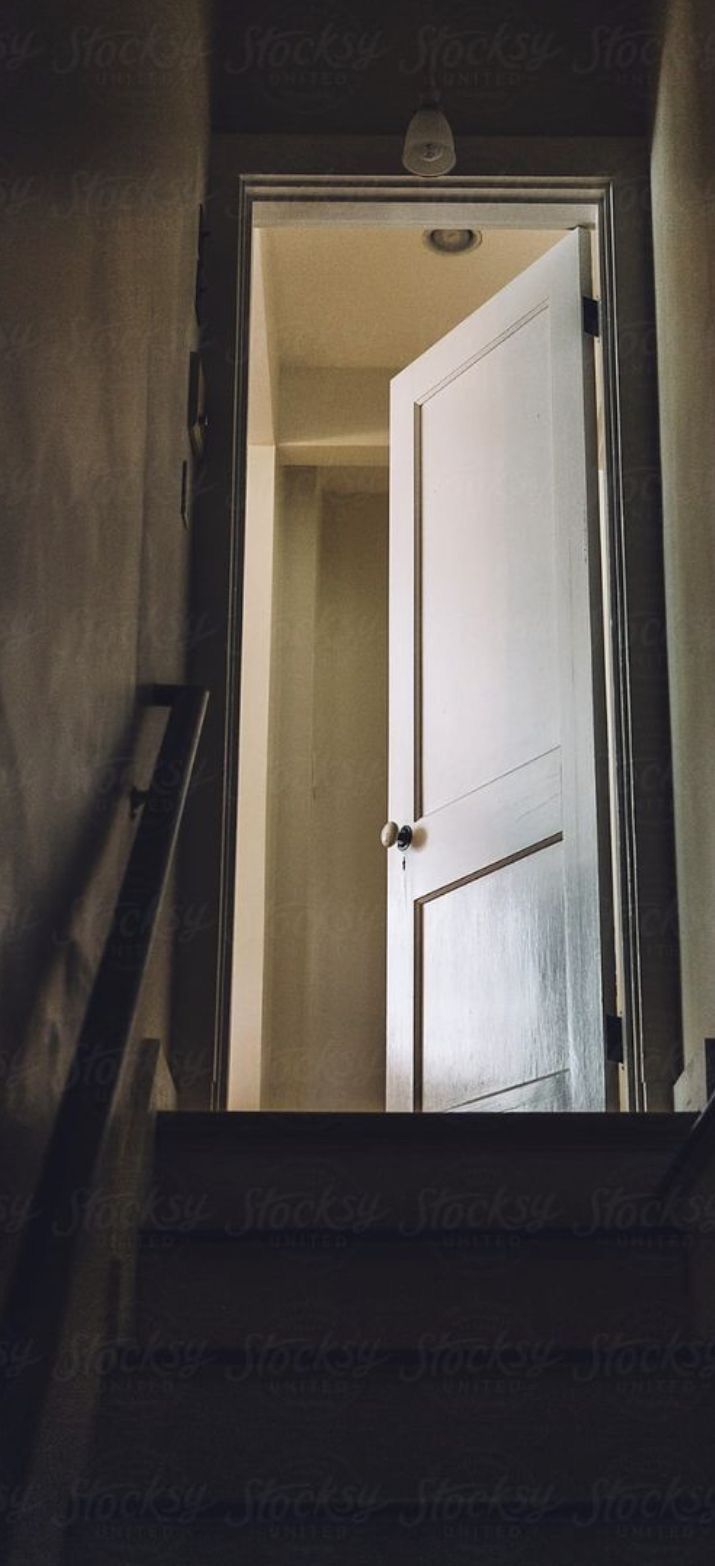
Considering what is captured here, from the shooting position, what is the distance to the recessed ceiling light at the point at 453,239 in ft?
18.8

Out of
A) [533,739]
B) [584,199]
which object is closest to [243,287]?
[584,199]

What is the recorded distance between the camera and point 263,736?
19.9ft

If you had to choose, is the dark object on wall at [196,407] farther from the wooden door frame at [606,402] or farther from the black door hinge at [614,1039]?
the black door hinge at [614,1039]

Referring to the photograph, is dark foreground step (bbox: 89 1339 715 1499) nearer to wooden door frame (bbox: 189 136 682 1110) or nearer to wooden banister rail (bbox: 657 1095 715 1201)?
wooden banister rail (bbox: 657 1095 715 1201)

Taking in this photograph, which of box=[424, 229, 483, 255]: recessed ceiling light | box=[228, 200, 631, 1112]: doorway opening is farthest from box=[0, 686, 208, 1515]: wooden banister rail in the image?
box=[424, 229, 483, 255]: recessed ceiling light

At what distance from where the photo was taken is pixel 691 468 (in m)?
3.56

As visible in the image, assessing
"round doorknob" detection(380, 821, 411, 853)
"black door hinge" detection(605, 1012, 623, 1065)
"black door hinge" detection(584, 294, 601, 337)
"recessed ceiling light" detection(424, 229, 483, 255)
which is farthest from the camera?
"recessed ceiling light" detection(424, 229, 483, 255)

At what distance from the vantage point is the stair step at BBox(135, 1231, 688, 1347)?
242cm

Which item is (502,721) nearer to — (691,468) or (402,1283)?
(691,468)

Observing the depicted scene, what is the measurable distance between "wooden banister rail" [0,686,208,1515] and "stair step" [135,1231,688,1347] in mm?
463

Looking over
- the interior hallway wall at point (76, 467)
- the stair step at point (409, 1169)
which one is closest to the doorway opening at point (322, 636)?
the interior hallway wall at point (76, 467)

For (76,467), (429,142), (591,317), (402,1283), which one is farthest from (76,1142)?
(591,317)

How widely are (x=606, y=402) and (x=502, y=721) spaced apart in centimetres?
79

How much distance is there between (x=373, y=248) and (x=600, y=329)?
6.16 ft
